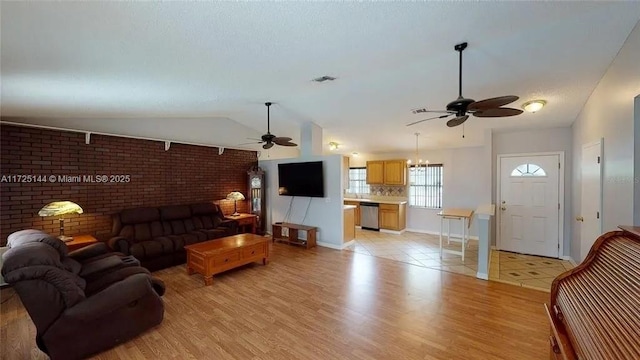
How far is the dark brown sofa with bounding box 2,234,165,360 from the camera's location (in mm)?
1920

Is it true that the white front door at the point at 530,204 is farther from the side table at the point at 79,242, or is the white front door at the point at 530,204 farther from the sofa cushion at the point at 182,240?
the side table at the point at 79,242

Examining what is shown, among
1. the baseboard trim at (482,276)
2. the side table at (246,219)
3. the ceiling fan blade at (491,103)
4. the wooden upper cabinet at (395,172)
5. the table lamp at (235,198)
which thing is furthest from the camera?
the wooden upper cabinet at (395,172)

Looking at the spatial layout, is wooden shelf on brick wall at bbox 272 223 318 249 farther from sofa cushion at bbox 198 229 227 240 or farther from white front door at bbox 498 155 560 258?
white front door at bbox 498 155 560 258

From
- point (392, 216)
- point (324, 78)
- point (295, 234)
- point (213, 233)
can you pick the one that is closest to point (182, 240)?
point (213, 233)

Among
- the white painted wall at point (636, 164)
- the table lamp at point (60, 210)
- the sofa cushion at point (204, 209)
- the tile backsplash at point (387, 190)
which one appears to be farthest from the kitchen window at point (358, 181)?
the table lamp at point (60, 210)

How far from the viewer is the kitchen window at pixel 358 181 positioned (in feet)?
26.3

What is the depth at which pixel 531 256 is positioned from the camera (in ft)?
15.6

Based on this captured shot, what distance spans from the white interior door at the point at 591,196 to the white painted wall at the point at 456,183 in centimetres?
203

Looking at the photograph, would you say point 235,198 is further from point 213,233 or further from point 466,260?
point 466,260

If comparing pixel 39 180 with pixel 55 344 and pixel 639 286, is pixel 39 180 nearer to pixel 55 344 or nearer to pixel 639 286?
pixel 55 344

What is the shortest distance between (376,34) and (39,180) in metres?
5.00

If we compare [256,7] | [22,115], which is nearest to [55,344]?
[256,7]

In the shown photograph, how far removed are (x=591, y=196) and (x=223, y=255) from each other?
499 cm

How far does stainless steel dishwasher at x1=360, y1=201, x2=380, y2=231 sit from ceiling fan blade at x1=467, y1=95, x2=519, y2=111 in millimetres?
4816
